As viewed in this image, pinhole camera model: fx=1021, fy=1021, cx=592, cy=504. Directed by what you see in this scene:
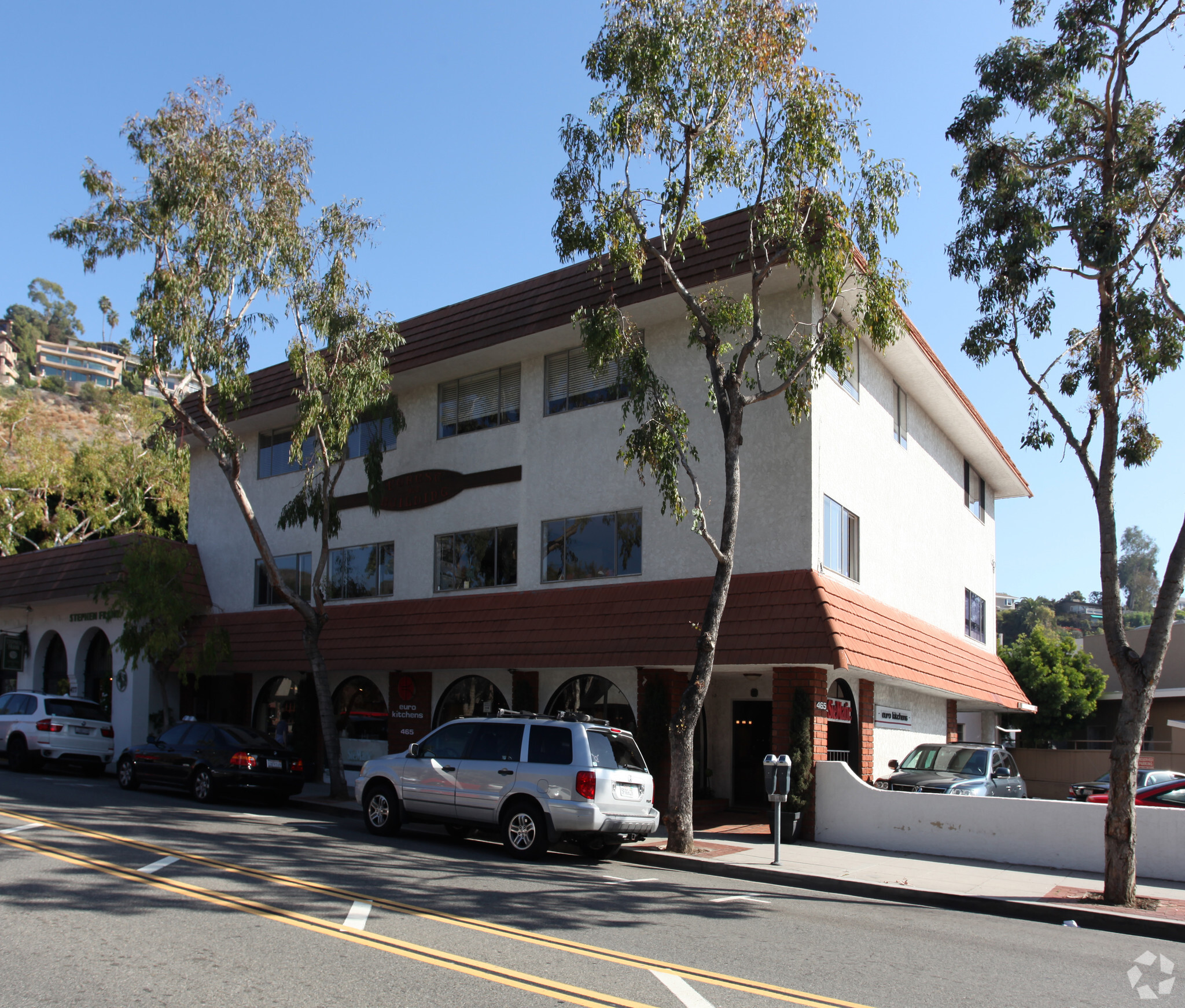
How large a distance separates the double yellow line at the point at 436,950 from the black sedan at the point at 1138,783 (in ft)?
45.9

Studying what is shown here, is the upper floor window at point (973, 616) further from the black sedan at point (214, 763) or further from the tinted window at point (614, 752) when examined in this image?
the black sedan at point (214, 763)

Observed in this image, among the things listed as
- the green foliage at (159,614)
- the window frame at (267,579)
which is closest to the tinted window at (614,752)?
the green foliage at (159,614)

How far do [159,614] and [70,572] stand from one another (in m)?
5.23

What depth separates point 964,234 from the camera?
12758mm

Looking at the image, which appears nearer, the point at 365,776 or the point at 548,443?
the point at 365,776

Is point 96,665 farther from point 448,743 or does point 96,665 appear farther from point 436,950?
point 436,950

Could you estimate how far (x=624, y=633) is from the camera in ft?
56.3

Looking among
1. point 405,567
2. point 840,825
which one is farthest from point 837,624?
point 405,567

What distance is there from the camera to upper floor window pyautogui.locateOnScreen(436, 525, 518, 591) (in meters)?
20.3

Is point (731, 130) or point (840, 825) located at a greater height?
point (731, 130)

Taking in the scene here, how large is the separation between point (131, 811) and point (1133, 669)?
13.5m

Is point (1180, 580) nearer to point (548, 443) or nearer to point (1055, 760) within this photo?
point (548, 443)

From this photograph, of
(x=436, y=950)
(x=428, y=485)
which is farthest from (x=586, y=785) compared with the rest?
(x=428, y=485)

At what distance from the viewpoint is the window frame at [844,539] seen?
55.7ft
